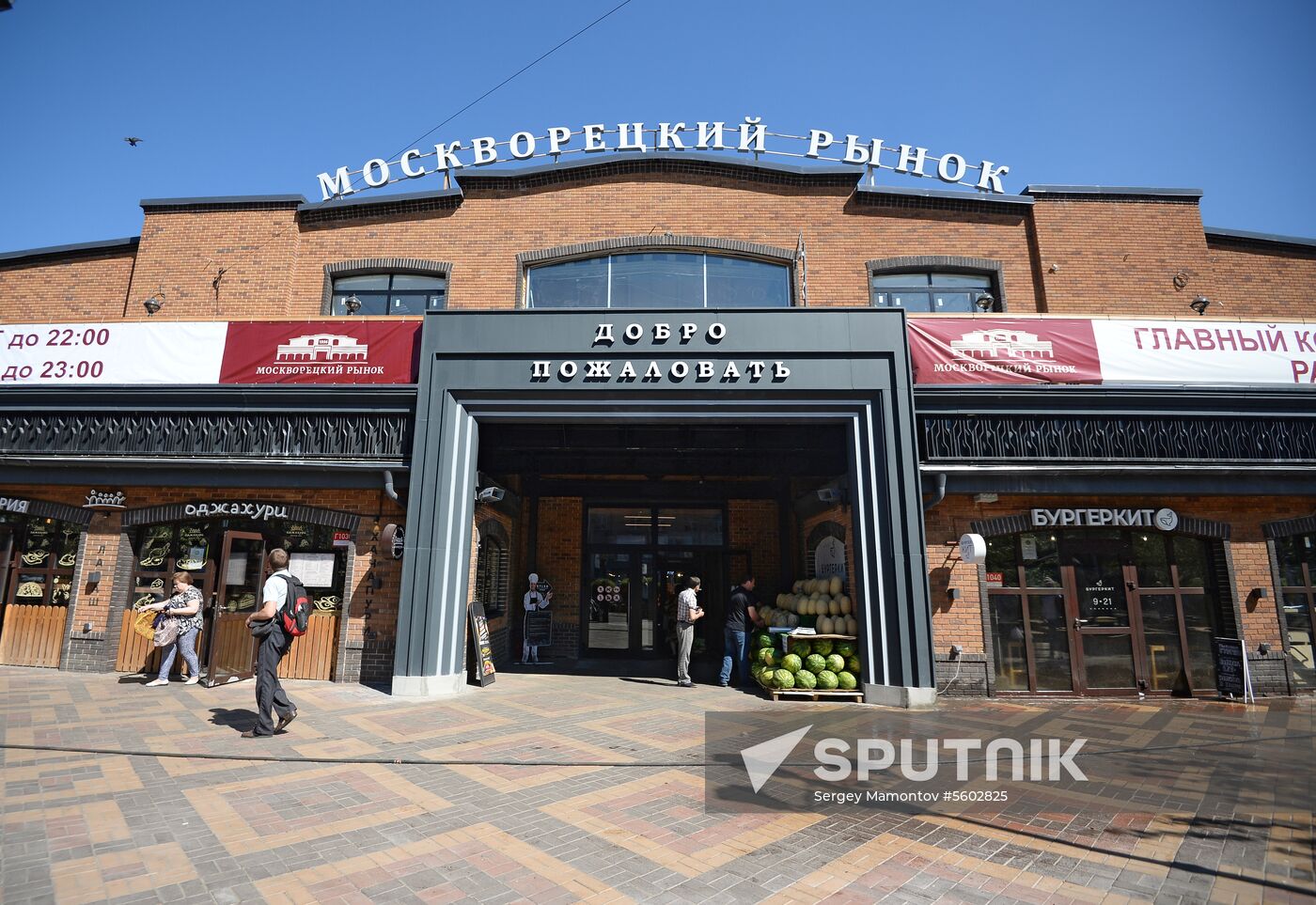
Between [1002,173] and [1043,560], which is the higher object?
[1002,173]

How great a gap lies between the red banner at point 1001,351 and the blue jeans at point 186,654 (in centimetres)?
1167

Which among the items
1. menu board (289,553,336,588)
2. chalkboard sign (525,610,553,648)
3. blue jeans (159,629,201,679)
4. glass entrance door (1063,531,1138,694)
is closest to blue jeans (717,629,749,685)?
chalkboard sign (525,610,553,648)

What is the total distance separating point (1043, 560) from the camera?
962 centimetres

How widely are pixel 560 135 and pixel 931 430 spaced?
9726mm

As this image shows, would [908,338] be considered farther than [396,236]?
No

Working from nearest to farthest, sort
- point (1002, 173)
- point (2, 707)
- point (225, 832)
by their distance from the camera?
1. point (225, 832)
2. point (2, 707)
3. point (1002, 173)

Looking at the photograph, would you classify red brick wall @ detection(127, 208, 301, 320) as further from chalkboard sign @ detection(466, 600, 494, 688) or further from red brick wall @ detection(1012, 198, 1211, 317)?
red brick wall @ detection(1012, 198, 1211, 317)

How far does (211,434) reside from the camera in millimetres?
10078

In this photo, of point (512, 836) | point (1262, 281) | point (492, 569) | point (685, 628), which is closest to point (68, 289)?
point (492, 569)

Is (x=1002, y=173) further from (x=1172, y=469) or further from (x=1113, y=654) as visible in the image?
(x=1113, y=654)

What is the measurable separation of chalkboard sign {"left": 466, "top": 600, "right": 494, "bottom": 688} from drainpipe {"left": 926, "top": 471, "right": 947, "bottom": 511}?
7.00 m

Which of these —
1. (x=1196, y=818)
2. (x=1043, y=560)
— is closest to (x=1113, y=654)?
(x=1043, y=560)

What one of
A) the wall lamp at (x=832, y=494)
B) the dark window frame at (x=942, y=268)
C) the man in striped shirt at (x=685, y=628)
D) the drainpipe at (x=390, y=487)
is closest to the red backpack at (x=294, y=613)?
the drainpipe at (x=390, y=487)

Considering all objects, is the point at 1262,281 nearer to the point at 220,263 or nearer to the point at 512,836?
the point at 512,836
